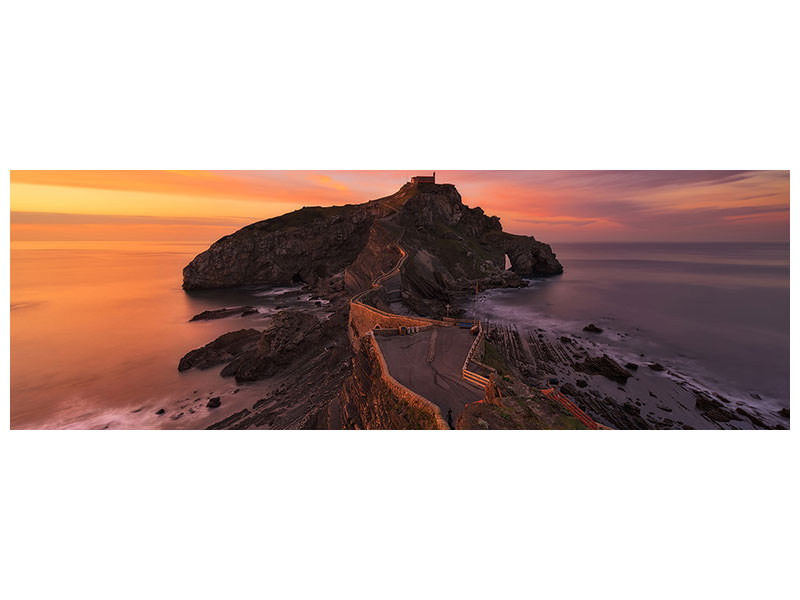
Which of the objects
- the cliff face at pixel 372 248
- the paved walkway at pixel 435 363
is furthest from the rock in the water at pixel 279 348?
the cliff face at pixel 372 248

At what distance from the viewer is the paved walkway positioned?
26.1 feet

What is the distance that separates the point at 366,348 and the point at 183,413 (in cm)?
912

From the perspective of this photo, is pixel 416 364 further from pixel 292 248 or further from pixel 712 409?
pixel 292 248

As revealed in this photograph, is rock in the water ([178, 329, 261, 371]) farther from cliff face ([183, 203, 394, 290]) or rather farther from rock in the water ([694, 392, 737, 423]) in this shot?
cliff face ([183, 203, 394, 290])

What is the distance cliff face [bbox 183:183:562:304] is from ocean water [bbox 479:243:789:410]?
12.6m

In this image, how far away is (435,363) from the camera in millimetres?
9688

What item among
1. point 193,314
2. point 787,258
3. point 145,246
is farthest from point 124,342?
point 787,258

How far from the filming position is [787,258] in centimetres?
755

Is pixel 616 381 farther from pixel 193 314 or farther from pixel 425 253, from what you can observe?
pixel 193 314

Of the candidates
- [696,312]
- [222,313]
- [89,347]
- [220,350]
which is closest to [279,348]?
[220,350]

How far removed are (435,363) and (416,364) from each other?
59cm

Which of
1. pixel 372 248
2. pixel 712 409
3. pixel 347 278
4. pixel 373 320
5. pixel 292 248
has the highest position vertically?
pixel 292 248

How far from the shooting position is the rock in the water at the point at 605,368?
55.1 feet

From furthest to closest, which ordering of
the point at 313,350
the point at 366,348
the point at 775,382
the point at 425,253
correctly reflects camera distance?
the point at 425,253 → the point at 313,350 → the point at 775,382 → the point at 366,348
